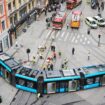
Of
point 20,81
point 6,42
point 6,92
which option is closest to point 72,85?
point 20,81

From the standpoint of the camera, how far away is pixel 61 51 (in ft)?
178

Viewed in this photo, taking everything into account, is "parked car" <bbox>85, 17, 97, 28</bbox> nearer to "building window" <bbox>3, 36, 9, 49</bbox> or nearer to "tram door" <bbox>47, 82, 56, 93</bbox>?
"building window" <bbox>3, 36, 9, 49</bbox>

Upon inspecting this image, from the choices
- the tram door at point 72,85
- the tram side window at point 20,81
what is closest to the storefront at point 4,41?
the tram side window at point 20,81

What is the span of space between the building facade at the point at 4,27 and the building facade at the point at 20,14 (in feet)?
5.15

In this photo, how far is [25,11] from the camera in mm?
64500

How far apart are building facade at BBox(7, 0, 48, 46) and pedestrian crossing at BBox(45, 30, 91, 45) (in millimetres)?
6895

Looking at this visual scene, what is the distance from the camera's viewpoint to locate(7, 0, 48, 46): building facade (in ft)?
184

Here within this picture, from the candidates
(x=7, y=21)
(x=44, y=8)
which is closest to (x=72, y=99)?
(x=7, y=21)

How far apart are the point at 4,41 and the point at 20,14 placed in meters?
10.2

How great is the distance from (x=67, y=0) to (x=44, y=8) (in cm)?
1258

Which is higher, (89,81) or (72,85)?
(89,81)

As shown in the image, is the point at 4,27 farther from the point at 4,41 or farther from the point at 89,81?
the point at 89,81

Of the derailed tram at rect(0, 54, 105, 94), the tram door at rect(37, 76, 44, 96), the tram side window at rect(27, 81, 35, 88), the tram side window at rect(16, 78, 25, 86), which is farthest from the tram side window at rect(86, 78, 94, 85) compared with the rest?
the tram side window at rect(16, 78, 25, 86)

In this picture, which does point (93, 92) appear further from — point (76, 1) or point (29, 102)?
point (76, 1)
